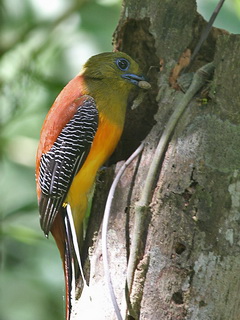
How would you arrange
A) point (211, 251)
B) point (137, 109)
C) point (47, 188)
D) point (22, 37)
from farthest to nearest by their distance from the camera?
point (22, 37)
point (137, 109)
point (47, 188)
point (211, 251)

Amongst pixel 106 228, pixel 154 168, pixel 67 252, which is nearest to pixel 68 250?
pixel 67 252

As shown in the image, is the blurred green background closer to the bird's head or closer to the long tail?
the bird's head

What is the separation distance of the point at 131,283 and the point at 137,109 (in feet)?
4.57

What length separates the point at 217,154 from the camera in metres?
3.67

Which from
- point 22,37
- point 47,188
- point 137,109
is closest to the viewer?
point 47,188

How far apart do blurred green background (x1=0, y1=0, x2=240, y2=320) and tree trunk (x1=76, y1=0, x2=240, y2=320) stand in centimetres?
134

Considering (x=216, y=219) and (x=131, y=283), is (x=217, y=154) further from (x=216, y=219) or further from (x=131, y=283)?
(x=131, y=283)

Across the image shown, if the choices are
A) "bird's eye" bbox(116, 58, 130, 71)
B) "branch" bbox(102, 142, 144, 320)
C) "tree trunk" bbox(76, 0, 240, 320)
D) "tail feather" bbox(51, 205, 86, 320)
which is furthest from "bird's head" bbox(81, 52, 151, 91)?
"tail feather" bbox(51, 205, 86, 320)

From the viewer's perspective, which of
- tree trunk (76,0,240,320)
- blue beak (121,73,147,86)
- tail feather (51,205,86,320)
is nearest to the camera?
tree trunk (76,0,240,320)

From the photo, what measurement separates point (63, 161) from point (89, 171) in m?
0.18

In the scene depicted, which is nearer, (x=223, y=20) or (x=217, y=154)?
(x=217, y=154)

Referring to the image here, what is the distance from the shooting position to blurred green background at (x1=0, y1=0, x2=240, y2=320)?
5336mm

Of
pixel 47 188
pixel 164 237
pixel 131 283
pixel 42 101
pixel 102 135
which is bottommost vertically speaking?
pixel 131 283

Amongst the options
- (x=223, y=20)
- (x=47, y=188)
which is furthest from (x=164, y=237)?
(x=223, y=20)
